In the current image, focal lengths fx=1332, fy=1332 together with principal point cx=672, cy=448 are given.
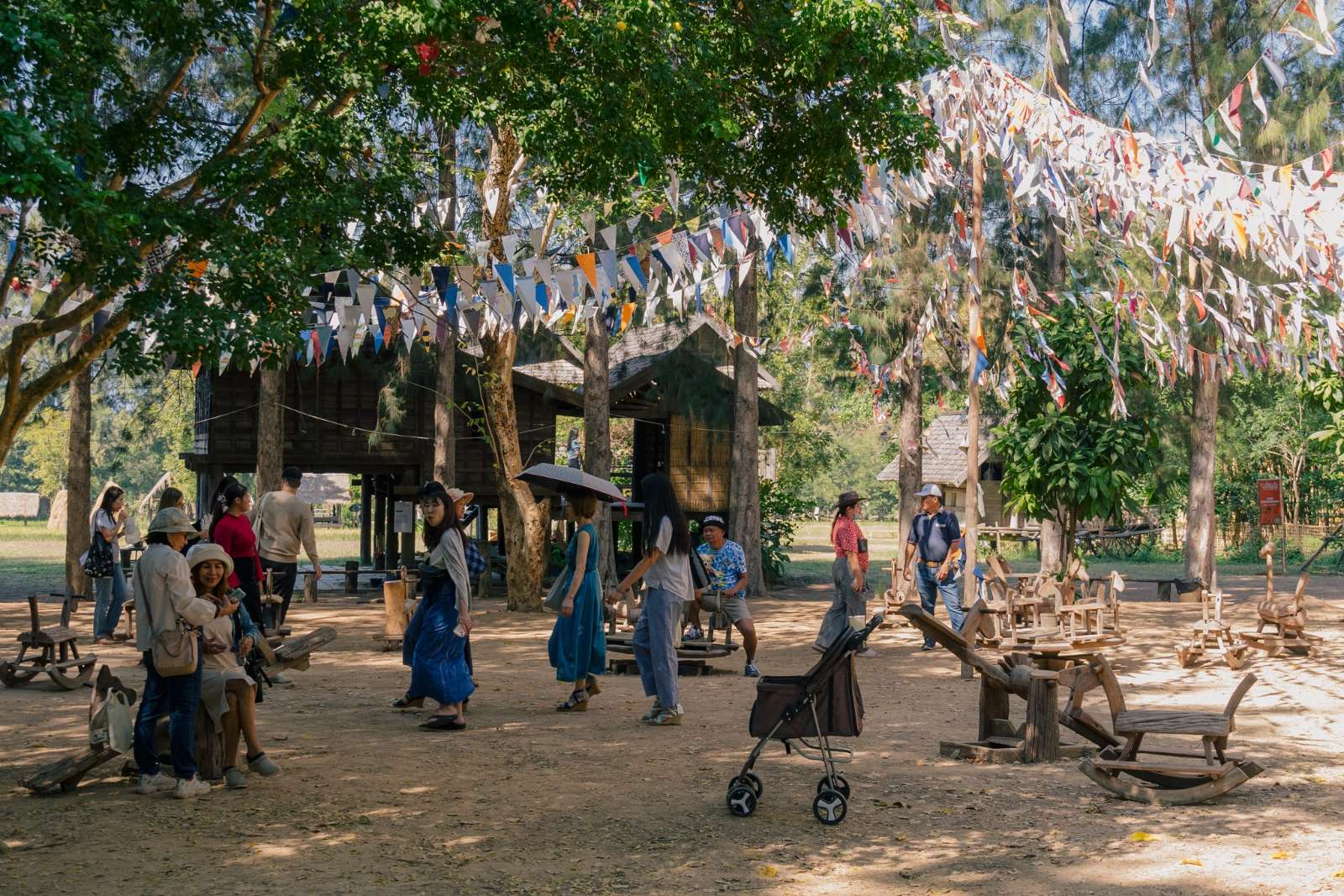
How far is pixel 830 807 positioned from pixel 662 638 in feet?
9.35

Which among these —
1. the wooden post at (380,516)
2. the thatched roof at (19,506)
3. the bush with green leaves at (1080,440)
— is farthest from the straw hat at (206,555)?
the thatched roof at (19,506)

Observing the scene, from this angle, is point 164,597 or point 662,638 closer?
point 164,597

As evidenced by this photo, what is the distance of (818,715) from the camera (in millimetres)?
6785

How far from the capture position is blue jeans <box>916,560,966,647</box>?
13695 millimetres

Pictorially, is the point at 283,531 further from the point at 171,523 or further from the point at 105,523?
the point at 171,523

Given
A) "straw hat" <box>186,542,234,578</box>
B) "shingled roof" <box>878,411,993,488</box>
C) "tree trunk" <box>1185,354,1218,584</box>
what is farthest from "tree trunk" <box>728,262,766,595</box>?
"shingled roof" <box>878,411,993,488</box>

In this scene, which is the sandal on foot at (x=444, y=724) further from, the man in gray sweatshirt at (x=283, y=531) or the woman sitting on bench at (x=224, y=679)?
the man in gray sweatshirt at (x=283, y=531)

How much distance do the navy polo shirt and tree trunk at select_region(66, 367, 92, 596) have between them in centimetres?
1287

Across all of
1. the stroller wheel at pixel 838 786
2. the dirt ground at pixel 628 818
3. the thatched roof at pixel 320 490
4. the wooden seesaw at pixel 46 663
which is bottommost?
the dirt ground at pixel 628 818

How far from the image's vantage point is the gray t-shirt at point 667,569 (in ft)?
30.3

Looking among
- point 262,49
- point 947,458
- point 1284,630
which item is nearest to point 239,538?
point 262,49

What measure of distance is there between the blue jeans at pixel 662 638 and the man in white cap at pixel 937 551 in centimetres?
489

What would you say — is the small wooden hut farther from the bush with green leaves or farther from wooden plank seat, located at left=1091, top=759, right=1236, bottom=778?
wooden plank seat, located at left=1091, top=759, right=1236, bottom=778

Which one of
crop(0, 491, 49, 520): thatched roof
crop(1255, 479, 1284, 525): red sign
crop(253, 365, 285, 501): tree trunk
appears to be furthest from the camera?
crop(0, 491, 49, 520): thatched roof
